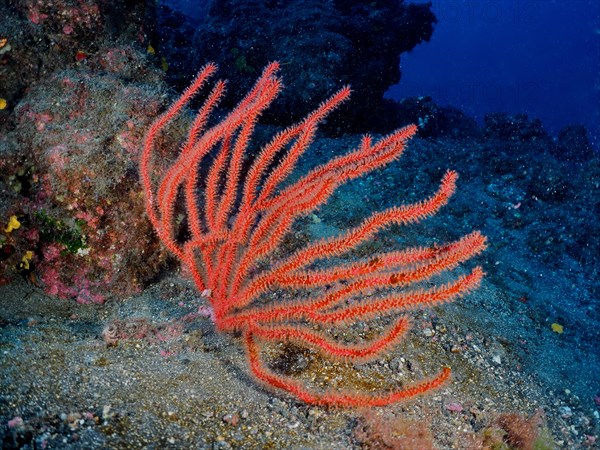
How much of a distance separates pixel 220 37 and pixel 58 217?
7373 mm

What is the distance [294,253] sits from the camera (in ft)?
9.21

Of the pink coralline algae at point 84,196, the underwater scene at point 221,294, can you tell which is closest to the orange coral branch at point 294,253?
the underwater scene at point 221,294

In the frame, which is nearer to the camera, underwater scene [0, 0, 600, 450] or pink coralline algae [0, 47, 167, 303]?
underwater scene [0, 0, 600, 450]

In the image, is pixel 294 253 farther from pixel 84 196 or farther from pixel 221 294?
pixel 84 196

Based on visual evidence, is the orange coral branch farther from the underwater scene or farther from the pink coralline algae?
the pink coralline algae

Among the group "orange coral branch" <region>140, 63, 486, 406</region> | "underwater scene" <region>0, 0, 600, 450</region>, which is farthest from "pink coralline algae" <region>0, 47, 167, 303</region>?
"orange coral branch" <region>140, 63, 486, 406</region>

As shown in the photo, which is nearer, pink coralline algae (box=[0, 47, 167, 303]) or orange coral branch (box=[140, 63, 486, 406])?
orange coral branch (box=[140, 63, 486, 406])

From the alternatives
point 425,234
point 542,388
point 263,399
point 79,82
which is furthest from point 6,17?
point 542,388

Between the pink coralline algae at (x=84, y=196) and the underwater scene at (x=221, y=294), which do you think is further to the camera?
the pink coralline algae at (x=84, y=196)

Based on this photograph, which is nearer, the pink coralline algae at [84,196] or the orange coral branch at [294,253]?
the orange coral branch at [294,253]

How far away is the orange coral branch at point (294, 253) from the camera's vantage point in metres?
2.38

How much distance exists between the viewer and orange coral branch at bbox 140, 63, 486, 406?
2377mm

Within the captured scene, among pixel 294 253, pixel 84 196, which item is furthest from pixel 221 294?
pixel 84 196

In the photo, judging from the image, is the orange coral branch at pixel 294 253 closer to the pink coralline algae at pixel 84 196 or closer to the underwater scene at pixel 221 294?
the underwater scene at pixel 221 294
